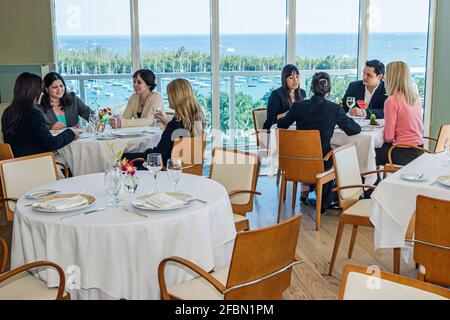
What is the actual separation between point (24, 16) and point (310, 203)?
13.1 ft

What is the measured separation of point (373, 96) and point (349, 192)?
8.31ft

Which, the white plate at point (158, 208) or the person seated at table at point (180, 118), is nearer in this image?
the white plate at point (158, 208)

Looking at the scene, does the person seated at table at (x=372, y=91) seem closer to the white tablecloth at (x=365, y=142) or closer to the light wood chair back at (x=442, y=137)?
the white tablecloth at (x=365, y=142)

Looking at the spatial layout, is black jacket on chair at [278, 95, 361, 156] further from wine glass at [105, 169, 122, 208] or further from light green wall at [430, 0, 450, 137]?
light green wall at [430, 0, 450, 137]

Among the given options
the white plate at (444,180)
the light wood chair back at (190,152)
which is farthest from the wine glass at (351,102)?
the white plate at (444,180)

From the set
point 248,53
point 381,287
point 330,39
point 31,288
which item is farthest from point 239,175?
point 330,39

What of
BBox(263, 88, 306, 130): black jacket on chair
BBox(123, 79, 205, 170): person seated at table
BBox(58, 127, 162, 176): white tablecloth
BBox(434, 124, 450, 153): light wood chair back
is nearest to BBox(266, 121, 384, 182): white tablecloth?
BBox(434, 124, 450, 153): light wood chair back

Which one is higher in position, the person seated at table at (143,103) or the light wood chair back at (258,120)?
the person seated at table at (143,103)

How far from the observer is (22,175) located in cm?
387

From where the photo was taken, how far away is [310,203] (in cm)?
567

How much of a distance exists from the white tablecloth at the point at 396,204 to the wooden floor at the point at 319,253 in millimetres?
514

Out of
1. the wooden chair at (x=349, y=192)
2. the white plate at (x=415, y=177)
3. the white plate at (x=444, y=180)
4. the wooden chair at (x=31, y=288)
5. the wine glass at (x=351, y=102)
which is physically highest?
the wine glass at (x=351, y=102)

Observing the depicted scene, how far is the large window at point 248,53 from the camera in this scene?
725 cm

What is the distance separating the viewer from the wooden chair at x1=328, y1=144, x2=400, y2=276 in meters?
3.69
